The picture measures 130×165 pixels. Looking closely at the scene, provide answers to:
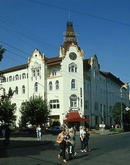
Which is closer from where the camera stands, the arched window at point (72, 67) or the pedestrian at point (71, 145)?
the pedestrian at point (71, 145)

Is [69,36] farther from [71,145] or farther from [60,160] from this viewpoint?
[60,160]

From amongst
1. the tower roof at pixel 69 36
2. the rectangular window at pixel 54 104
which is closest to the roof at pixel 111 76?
the tower roof at pixel 69 36

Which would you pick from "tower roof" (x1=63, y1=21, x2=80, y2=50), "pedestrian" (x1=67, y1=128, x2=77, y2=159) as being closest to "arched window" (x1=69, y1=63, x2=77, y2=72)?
"tower roof" (x1=63, y1=21, x2=80, y2=50)

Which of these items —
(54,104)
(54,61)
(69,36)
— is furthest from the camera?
(69,36)

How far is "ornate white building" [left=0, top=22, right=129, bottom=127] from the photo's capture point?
64.8m

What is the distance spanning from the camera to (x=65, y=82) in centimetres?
6500

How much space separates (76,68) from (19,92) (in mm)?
14717

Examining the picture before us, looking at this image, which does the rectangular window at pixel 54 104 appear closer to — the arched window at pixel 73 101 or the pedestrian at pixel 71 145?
the arched window at pixel 73 101

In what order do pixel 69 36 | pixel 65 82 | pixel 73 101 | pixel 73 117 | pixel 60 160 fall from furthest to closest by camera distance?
pixel 69 36 < pixel 73 101 < pixel 65 82 < pixel 73 117 < pixel 60 160

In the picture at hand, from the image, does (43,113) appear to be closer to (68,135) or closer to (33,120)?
(33,120)

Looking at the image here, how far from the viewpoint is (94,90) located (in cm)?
7156

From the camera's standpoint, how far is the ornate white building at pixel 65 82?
213 ft

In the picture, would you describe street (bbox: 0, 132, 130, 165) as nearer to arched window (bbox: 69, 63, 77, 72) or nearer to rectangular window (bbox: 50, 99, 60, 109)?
rectangular window (bbox: 50, 99, 60, 109)

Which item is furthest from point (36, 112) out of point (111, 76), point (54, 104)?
point (111, 76)
